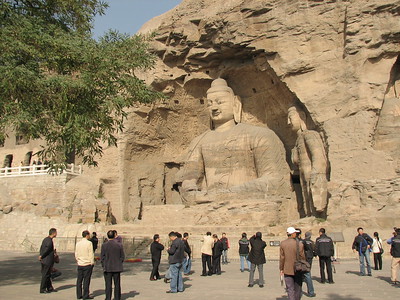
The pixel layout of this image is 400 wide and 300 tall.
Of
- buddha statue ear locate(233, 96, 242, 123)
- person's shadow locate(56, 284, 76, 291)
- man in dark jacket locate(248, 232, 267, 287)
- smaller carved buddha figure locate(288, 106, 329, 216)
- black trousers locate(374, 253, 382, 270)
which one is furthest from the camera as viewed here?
buddha statue ear locate(233, 96, 242, 123)

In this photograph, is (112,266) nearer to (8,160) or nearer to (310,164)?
(310,164)

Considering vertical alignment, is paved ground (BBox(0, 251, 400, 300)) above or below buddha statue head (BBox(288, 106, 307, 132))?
below

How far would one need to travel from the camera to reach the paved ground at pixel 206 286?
6652 mm

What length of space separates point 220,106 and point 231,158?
78.8 inches

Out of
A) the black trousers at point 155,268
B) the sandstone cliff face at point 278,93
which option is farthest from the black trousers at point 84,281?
the sandstone cliff face at point 278,93

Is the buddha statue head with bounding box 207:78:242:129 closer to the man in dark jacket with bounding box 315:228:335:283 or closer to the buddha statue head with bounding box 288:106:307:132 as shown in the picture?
the buddha statue head with bounding box 288:106:307:132

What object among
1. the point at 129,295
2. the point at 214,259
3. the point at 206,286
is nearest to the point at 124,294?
the point at 129,295

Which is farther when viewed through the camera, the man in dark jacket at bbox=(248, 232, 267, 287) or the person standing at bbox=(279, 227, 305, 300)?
the man in dark jacket at bbox=(248, 232, 267, 287)

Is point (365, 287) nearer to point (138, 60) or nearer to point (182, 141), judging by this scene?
point (138, 60)

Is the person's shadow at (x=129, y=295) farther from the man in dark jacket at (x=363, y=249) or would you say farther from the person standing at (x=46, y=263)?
the man in dark jacket at (x=363, y=249)

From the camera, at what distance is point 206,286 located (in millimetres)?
7559

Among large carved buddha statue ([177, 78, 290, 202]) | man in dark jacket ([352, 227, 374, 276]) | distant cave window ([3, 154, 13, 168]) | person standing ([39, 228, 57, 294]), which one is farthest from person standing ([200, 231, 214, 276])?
distant cave window ([3, 154, 13, 168])

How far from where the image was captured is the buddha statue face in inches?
664

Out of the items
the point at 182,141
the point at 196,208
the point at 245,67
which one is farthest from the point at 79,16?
the point at 182,141
